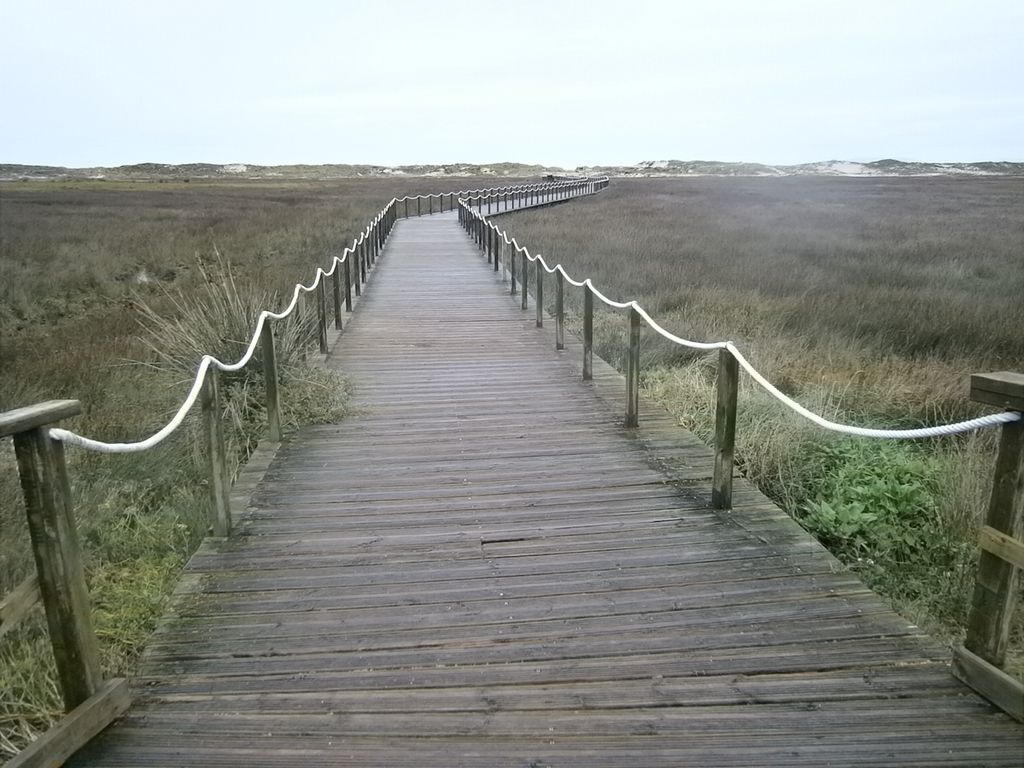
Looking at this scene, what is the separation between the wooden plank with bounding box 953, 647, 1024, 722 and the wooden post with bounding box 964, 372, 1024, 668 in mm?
41

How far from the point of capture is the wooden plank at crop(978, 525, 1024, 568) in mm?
2764

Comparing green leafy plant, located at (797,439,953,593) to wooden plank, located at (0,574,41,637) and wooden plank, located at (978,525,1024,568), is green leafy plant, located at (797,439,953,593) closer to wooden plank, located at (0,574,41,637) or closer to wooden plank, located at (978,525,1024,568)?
wooden plank, located at (978,525,1024,568)

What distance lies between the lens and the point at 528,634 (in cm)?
350

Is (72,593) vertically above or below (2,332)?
above

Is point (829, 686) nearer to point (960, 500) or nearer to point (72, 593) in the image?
point (960, 500)

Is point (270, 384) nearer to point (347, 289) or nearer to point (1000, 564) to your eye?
point (1000, 564)

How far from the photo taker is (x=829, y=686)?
309cm

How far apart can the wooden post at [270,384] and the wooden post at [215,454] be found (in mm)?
1423

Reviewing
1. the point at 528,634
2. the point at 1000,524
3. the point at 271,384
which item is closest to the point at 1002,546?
the point at 1000,524

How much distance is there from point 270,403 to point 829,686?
4318mm

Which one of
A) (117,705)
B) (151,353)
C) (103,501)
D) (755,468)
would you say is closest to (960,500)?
(755,468)

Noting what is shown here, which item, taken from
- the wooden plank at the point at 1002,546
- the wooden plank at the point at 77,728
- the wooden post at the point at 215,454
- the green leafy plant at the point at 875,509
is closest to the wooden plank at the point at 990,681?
the wooden plank at the point at 1002,546

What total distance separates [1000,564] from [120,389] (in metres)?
8.38

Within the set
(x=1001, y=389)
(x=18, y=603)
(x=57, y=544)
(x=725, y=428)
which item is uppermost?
(x=1001, y=389)
